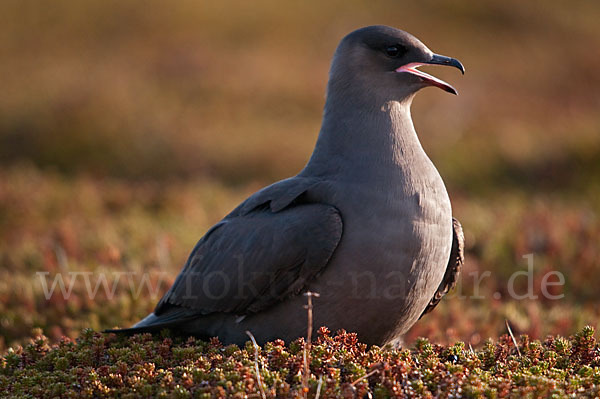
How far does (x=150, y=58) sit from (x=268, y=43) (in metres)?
3.25

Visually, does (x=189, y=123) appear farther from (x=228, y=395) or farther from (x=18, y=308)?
(x=228, y=395)

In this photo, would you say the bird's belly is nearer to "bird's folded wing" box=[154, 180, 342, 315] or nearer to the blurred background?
"bird's folded wing" box=[154, 180, 342, 315]

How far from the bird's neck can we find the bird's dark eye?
0.29 m

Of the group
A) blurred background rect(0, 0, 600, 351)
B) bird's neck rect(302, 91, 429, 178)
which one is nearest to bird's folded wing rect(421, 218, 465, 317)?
bird's neck rect(302, 91, 429, 178)

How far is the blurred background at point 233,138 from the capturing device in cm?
673

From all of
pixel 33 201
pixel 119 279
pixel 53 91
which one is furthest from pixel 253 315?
pixel 53 91

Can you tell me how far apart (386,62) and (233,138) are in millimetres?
8703

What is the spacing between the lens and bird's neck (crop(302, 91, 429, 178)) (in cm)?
423

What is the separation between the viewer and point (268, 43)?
1864 centimetres

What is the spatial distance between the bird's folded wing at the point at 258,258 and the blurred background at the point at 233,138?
1611 millimetres

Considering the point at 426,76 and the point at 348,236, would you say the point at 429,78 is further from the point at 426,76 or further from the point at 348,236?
the point at 348,236

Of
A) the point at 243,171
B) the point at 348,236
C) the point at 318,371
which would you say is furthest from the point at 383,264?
the point at 243,171

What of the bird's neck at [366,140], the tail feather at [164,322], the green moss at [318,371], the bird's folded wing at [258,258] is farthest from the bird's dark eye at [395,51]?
the tail feather at [164,322]

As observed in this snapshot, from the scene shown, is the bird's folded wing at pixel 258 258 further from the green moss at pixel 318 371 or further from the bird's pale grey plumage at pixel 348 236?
the green moss at pixel 318 371
